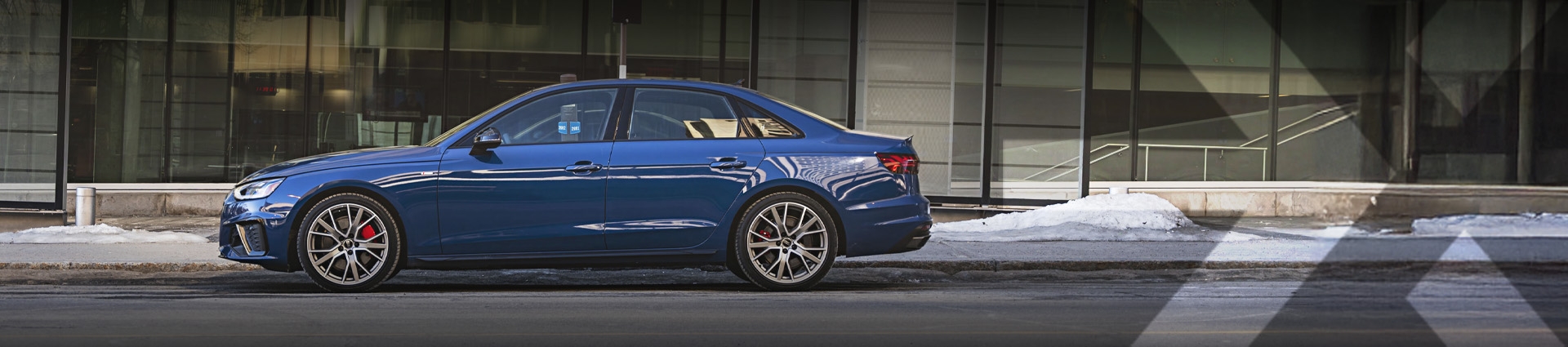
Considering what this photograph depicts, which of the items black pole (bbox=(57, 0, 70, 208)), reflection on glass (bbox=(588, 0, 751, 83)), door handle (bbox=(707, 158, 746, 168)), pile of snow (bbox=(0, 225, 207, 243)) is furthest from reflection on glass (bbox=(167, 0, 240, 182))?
door handle (bbox=(707, 158, 746, 168))

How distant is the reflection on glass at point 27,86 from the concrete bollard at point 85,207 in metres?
1.89

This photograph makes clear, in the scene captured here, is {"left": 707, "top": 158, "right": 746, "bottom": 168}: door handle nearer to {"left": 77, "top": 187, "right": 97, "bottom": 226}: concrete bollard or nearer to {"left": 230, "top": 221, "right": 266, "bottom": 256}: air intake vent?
{"left": 230, "top": 221, "right": 266, "bottom": 256}: air intake vent

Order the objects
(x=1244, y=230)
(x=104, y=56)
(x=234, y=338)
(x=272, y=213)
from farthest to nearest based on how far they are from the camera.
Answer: (x=104, y=56) → (x=1244, y=230) → (x=272, y=213) → (x=234, y=338)

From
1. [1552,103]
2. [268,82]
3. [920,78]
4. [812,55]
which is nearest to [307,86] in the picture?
[268,82]

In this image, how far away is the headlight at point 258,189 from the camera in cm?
848

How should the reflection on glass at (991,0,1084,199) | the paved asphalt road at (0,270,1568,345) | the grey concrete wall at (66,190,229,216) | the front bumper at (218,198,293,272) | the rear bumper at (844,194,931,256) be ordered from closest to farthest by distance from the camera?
1. the paved asphalt road at (0,270,1568,345)
2. the front bumper at (218,198,293,272)
3. the rear bumper at (844,194,931,256)
4. the grey concrete wall at (66,190,229,216)
5. the reflection on glass at (991,0,1084,199)

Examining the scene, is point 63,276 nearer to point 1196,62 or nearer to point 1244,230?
point 1244,230

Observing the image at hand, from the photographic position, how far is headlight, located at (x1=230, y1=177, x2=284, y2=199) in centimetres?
848

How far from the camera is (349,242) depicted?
333 inches

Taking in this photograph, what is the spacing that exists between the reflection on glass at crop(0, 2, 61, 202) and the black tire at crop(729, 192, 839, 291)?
971 centimetres

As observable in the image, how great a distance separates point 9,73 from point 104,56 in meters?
0.95

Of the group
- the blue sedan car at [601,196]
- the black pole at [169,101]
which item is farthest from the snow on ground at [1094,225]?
the black pole at [169,101]

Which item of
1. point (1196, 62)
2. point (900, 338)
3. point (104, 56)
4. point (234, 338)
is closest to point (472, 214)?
point (234, 338)

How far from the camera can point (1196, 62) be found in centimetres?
1688
